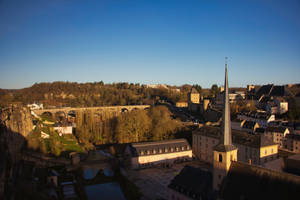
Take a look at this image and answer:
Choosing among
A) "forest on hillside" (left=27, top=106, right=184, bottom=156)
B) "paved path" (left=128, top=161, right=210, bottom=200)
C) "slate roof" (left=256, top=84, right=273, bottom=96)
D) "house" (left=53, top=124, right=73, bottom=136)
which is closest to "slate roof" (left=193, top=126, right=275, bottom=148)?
"paved path" (left=128, top=161, right=210, bottom=200)

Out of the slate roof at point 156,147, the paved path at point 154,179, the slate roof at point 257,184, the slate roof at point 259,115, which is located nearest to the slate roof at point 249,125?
the slate roof at point 259,115

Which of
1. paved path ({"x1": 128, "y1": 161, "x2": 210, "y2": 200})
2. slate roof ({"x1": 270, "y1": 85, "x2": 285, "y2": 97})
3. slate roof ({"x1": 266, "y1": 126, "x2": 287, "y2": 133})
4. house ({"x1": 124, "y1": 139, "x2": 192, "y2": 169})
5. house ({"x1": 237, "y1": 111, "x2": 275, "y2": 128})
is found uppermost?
slate roof ({"x1": 270, "y1": 85, "x2": 285, "y2": 97})

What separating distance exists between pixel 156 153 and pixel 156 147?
2.47ft

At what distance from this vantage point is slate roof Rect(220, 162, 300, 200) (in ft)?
40.5

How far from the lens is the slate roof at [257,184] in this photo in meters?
12.3

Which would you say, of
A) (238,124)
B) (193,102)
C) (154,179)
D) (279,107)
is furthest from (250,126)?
(193,102)

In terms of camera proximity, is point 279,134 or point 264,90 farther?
point 264,90

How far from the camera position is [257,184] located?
1344cm

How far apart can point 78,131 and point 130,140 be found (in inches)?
420

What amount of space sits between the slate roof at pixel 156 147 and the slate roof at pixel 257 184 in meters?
13.6

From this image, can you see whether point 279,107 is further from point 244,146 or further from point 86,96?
point 86,96

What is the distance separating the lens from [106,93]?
329 ft

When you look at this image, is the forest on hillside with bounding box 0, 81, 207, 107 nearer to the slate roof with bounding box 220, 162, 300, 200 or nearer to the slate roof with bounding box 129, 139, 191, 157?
the slate roof with bounding box 129, 139, 191, 157

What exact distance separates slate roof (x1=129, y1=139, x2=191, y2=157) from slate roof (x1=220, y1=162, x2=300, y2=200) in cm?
1356
